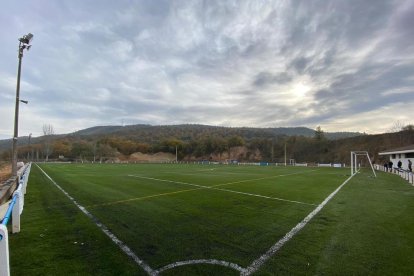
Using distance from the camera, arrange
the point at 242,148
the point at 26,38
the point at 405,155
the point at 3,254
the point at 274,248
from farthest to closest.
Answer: the point at 242,148 → the point at 405,155 → the point at 26,38 → the point at 274,248 → the point at 3,254

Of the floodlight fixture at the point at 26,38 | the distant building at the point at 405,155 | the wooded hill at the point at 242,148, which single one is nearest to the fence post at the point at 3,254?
the floodlight fixture at the point at 26,38

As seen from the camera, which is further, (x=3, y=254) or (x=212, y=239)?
(x=212, y=239)

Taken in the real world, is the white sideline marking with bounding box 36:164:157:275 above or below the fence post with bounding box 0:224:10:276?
below

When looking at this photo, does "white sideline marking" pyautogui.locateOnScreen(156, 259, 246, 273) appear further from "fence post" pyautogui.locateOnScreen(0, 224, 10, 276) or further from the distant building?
the distant building

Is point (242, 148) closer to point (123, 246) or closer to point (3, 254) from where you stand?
point (123, 246)

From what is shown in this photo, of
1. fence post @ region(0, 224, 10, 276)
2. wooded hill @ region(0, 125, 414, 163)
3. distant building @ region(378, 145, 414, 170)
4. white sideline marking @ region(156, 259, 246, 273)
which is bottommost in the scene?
white sideline marking @ region(156, 259, 246, 273)

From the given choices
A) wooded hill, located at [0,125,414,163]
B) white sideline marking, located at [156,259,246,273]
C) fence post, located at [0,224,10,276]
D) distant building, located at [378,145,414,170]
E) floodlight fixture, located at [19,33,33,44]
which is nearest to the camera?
fence post, located at [0,224,10,276]

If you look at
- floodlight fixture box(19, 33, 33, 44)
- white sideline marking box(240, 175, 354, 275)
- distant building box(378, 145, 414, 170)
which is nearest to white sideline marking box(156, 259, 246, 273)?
white sideline marking box(240, 175, 354, 275)

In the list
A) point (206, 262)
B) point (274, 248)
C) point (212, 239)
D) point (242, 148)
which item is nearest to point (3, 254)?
point (206, 262)

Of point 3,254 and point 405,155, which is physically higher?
point 405,155

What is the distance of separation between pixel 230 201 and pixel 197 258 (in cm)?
627

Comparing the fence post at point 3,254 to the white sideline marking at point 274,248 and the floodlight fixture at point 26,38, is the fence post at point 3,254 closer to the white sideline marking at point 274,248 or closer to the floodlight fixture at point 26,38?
the white sideline marking at point 274,248

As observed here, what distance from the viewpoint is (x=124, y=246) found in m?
5.55

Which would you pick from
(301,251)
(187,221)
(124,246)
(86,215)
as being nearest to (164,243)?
(124,246)
